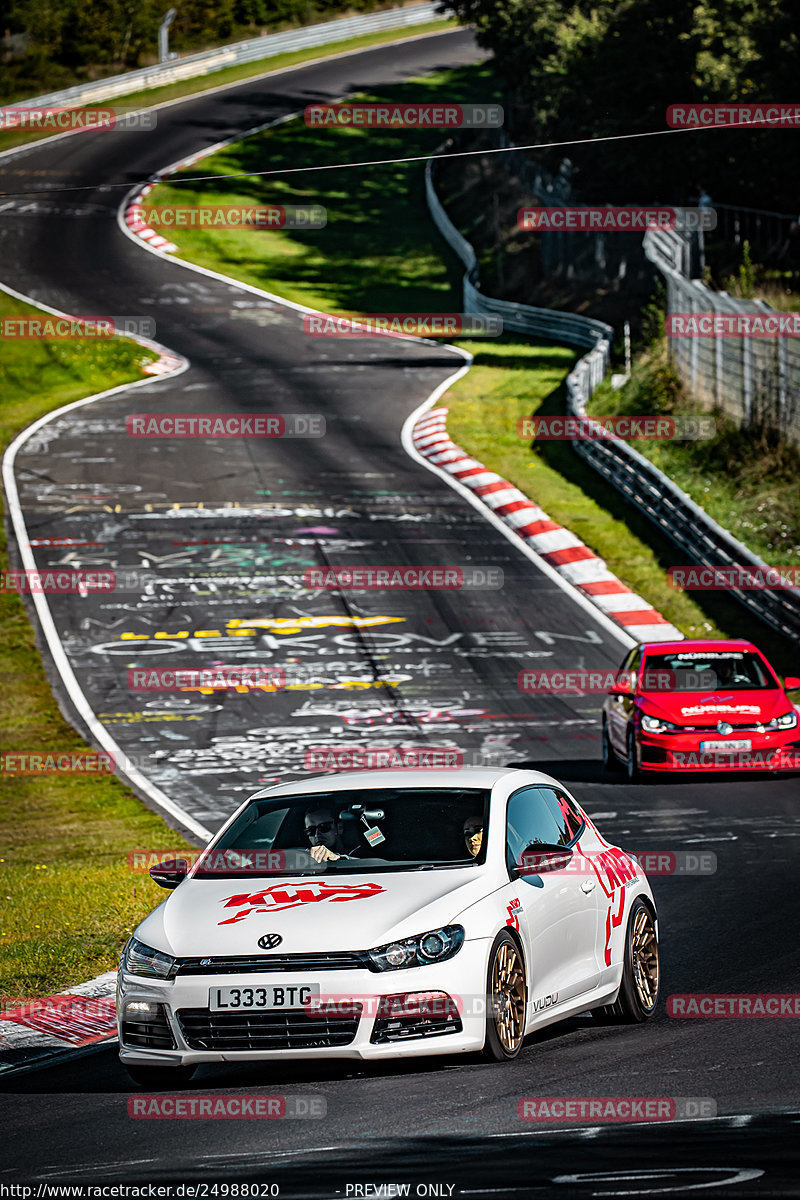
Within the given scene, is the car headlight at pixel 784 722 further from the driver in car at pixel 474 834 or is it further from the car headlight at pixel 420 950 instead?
the car headlight at pixel 420 950

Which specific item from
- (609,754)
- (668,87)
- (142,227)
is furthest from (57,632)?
(142,227)

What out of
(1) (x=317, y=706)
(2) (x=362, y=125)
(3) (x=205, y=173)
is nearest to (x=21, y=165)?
(3) (x=205, y=173)

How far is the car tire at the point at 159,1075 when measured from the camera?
770cm

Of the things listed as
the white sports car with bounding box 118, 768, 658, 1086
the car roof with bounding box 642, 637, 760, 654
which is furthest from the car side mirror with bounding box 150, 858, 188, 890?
the car roof with bounding box 642, 637, 760, 654

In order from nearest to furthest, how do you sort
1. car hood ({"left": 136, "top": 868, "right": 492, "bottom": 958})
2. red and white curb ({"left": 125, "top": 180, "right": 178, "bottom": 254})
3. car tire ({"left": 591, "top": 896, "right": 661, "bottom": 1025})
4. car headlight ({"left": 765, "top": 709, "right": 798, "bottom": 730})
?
car hood ({"left": 136, "top": 868, "right": 492, "bottom": 958}), car tire ({"left": 591, "top": 896, "right": 661, "bottom": 1025}), car headlight ({"left": 765, "top": 709, "right": 798, "bottom": 730}), red and white curb ({"left": 125, "top": 180, "right": 178, "bottom": 254})

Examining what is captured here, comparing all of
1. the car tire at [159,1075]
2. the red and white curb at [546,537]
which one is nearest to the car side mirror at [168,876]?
the car tire at [159,1075]

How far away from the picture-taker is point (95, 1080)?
26.5 ft

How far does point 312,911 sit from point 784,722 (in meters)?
10.3

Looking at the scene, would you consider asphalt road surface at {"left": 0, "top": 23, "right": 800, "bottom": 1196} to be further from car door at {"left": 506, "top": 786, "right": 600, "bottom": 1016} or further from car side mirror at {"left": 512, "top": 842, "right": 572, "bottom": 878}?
car side mirror at {"left": 512, "top": 842, "right": 572, "bottom": 878}

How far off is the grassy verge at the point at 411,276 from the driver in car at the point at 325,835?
16.5 meters

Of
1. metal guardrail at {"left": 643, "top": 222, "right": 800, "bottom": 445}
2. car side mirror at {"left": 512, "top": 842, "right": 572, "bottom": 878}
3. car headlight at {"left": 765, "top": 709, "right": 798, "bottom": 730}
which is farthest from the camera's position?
metal guardrail at {"left": 643, "top": 222, "right": 800, "bottom": 445}

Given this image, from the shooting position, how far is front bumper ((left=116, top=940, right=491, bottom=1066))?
7.38m

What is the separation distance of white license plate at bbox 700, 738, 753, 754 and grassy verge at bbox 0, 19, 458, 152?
54.6 metres

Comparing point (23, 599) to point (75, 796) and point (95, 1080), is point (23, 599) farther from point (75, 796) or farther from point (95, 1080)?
point (95, 1080)
